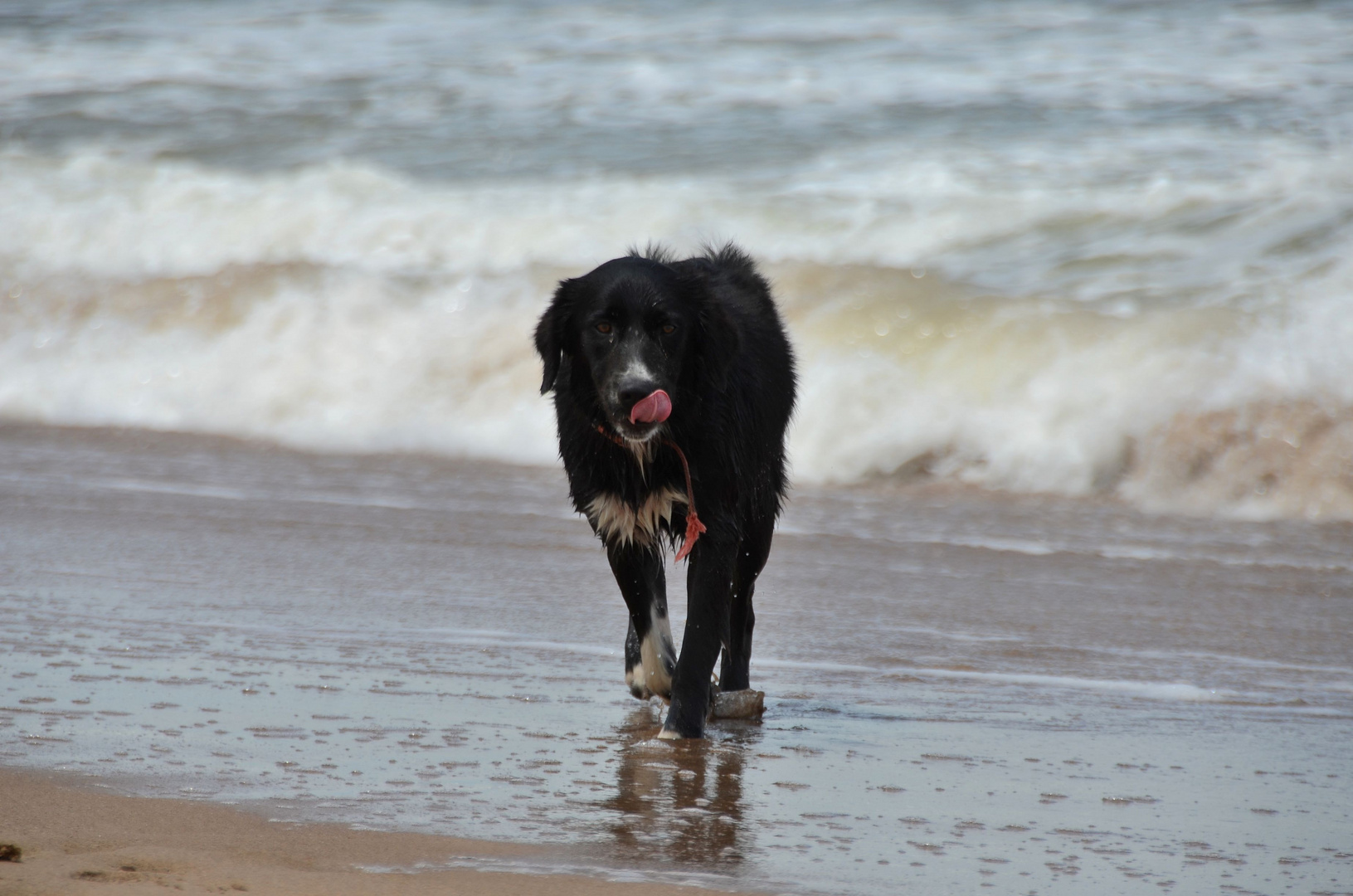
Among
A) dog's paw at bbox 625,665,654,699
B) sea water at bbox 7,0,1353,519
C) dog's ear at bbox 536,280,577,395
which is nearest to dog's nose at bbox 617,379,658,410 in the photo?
dog's ear at bbox 536,280,577,395

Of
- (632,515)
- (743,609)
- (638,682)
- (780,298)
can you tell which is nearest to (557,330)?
(632,515)

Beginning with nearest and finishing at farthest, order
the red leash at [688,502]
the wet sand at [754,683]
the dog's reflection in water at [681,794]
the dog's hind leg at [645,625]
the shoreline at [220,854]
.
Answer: the shoreline at [220,854]
the dog's reflection in water at [681,794]
the wet sand at [754,683]
the red leash at [688,502]
the dog's hind leg at [645,625]

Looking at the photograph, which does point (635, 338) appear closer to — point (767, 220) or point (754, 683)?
point (754, 683)

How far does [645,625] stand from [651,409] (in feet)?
2.38

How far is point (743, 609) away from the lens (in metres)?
4.52

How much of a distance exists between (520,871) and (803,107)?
11777 mm

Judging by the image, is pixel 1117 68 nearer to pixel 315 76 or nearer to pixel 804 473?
pixel 804 473

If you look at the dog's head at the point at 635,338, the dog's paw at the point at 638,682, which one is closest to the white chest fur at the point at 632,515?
the dog's head at the point at 635,338

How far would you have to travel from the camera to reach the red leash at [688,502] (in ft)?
12.8

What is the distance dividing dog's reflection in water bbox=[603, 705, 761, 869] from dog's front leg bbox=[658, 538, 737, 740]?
6 centimetres

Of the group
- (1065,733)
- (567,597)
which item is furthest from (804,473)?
(1065,733)

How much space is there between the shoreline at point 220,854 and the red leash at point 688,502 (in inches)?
51.0

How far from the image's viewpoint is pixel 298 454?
8.98m

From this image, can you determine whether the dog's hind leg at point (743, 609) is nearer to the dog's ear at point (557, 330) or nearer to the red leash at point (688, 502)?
the red leash at point (688, 502)
